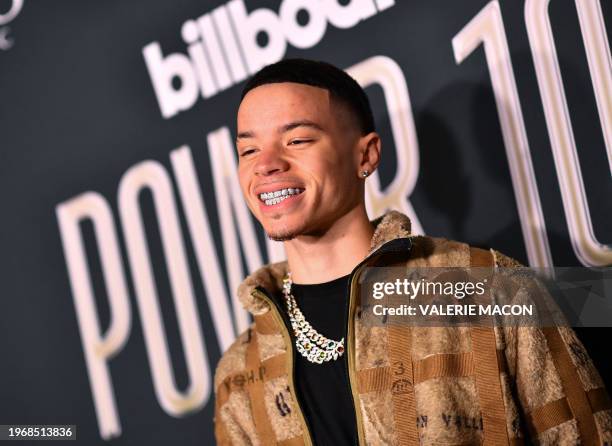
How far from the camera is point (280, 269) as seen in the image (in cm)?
207

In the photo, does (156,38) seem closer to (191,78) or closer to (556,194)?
(191,78)

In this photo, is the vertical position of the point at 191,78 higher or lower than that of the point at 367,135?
higher

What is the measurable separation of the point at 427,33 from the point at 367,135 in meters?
0.53

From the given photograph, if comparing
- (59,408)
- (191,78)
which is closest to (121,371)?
(59,408)

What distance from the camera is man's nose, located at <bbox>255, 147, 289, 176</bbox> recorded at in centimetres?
181

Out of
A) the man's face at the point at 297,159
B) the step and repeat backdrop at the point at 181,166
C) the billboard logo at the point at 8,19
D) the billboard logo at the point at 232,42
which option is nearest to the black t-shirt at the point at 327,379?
the man's face at the point at 297,159

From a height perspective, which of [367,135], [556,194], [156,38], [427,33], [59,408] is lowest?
[59,408]

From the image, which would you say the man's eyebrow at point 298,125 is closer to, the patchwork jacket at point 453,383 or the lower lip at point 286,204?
the lower lip at point 286,204

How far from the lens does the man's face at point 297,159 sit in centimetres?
181

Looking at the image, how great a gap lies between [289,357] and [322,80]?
0.62m

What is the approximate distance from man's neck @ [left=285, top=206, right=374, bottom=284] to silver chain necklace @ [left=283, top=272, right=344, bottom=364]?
0.32ft

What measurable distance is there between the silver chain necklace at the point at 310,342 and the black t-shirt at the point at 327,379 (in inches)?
0.4

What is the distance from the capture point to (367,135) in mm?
1924

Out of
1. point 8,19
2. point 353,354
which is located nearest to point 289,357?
point 353,354
